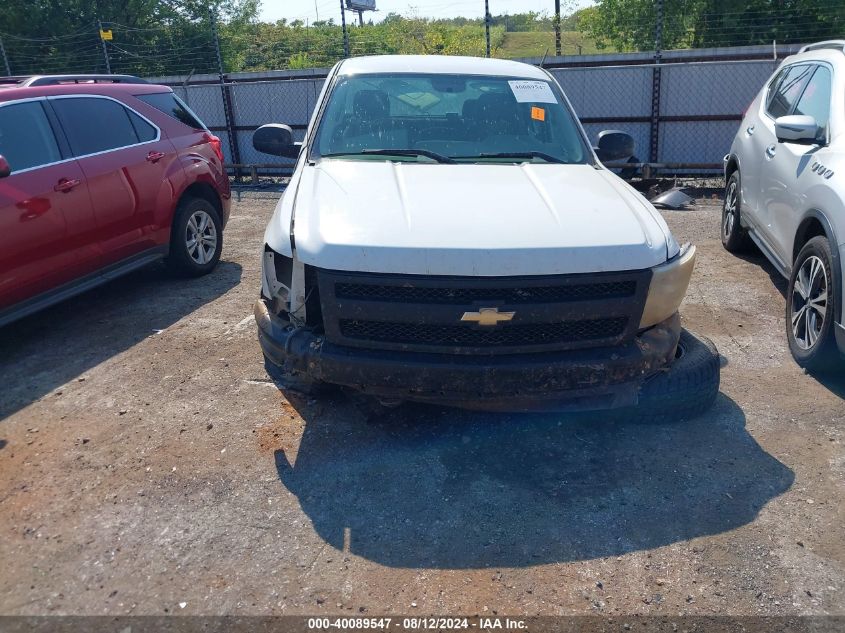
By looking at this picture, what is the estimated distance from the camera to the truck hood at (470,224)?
9.96 ft

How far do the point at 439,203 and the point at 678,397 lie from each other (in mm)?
1656

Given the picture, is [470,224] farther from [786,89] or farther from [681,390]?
[786,89]

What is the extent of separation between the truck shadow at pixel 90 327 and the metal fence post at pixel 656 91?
7.50m

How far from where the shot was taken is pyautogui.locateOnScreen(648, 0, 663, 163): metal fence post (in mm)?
10914

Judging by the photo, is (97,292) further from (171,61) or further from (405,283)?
(171,61)

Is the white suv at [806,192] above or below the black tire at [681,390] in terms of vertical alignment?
above

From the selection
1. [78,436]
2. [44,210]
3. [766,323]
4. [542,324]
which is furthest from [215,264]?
[766,323]

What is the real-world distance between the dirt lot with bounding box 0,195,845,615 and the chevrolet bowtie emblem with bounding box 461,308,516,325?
31.8 inches

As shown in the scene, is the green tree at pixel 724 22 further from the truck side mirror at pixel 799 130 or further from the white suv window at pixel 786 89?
the truck side mirror at pixel 799 130

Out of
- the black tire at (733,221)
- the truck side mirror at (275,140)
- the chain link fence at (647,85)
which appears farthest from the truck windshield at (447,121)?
the chain link fence at (647,85)

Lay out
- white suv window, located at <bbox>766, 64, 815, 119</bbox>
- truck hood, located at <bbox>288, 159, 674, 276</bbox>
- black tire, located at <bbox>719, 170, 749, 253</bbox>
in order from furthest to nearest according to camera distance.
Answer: black tire, located at <bbox>719, 170, 749, 253</bbox>, white suv window, located at <bbox>766, 64, 815, 119</bbox>, truck hood, located at <bbox>288, 159, 674, 276</bbox>

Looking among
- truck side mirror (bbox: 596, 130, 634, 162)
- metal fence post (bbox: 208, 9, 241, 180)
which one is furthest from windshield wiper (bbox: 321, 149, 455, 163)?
metal fence post (bbox: 208, 9, 241, 180)

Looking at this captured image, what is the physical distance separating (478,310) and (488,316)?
0.19 feet

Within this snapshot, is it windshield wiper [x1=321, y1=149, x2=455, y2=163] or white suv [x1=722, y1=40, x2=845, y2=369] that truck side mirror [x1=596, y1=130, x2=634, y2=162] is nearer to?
white suv [x1=722, y1=40, x2=845, y2=369]
